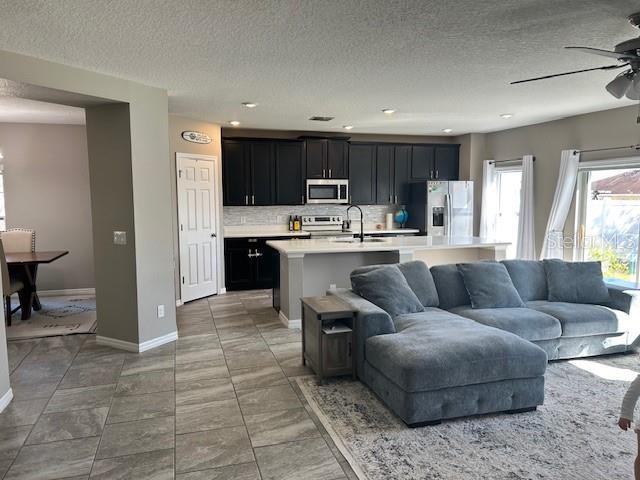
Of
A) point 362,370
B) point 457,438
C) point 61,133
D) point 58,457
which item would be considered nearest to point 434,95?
point 362,370

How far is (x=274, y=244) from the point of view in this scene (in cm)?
565

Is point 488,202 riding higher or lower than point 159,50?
lower

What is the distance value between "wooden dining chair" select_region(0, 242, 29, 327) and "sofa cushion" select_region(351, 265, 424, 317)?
3841mm

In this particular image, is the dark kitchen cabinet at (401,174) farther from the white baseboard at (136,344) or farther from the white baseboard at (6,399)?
the white baseboard at (6,399)

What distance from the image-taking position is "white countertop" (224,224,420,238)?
23.9 feet

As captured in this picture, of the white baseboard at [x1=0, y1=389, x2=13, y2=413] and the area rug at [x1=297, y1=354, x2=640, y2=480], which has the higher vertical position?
the white baseboard at [x1=0, y1=389, x2=13, y2=413]

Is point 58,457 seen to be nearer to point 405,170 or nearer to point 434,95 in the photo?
point 434,95

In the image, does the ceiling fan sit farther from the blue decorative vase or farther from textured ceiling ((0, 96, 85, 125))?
textured ceiling ((0, 96, 85, 125))

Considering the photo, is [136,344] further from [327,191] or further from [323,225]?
[327,191]

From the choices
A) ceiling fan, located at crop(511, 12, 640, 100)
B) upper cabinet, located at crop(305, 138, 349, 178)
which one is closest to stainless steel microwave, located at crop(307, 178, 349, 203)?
upper cabinet, located at crop(305, 138, 349, 178)

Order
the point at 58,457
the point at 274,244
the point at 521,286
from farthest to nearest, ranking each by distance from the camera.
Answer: the point at 274,244
the point at 521,286
the point at 58,457

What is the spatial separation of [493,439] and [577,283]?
8.10 ft

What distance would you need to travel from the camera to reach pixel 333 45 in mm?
3189

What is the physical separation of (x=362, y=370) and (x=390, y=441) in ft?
2.80
